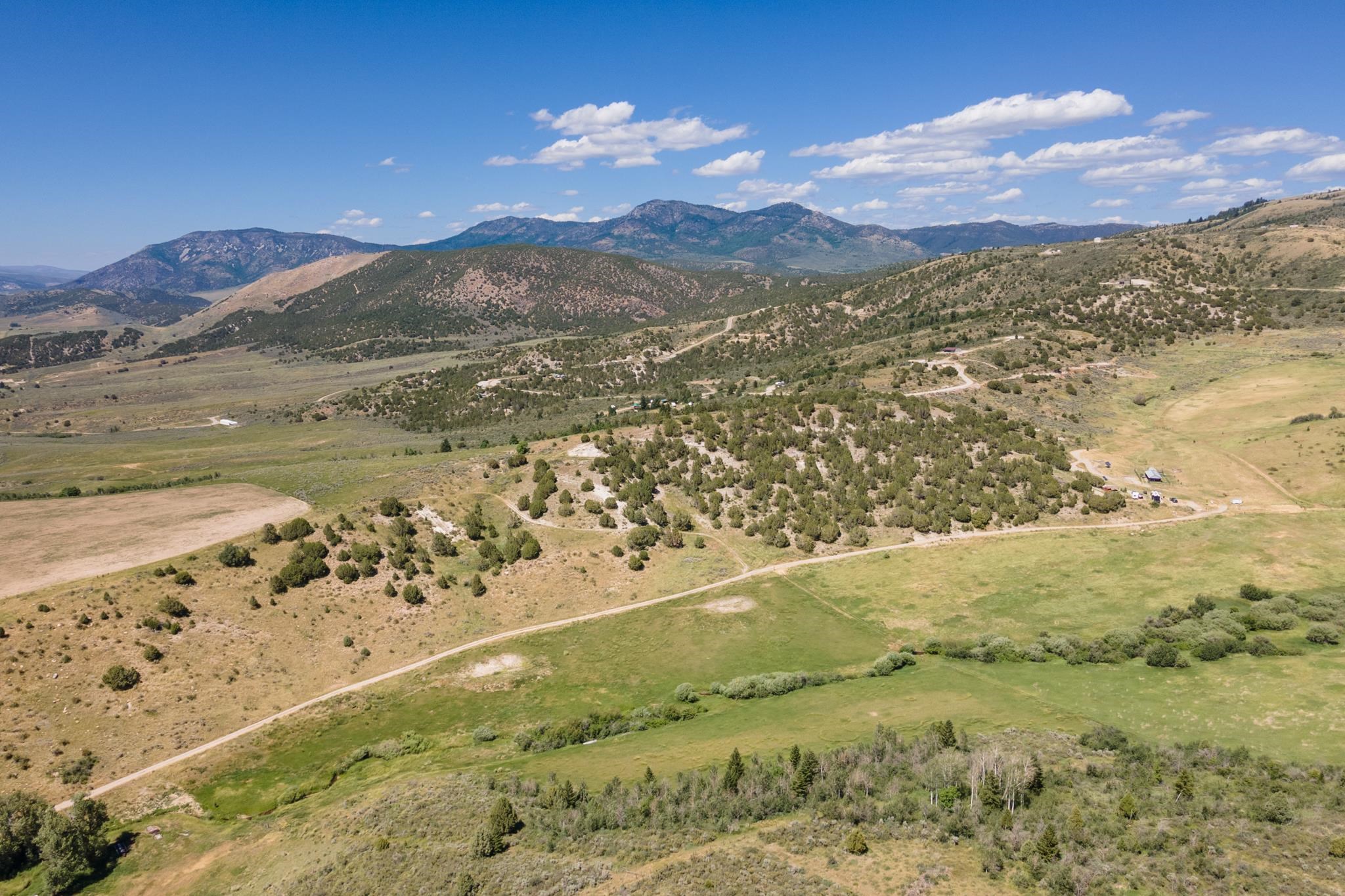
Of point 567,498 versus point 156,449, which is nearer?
point 567,498

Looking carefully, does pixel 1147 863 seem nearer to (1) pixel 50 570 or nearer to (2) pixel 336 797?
(2) pixel 336 797

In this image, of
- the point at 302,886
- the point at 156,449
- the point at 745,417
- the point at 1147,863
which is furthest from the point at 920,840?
the point at 156,449

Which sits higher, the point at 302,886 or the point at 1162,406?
the point at 1162,406

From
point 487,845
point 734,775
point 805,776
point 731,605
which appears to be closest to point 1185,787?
point 805,776

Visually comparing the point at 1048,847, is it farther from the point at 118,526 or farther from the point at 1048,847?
the point at 118,526

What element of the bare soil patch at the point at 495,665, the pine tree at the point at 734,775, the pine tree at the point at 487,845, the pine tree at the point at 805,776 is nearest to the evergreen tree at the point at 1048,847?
the pine tree at the point at 805,776

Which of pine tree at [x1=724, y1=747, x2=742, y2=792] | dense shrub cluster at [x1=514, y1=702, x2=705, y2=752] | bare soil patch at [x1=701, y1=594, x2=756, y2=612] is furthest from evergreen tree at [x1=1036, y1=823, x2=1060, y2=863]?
bare soil patch at [x1=701, y1=594, x2=756, y2=612]
